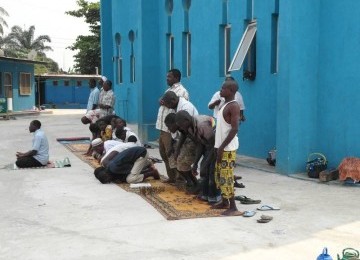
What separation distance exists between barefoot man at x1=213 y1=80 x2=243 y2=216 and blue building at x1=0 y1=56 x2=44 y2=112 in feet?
76.0

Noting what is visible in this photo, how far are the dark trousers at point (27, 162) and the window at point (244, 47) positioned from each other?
4.43 metres

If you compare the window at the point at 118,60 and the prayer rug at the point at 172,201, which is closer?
the prayer rug at the point at 172,201

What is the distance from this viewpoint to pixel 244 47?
34.0 feet

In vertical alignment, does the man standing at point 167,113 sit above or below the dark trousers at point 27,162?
above

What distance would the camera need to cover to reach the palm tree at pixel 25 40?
180 feet

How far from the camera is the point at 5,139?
15.7 metres

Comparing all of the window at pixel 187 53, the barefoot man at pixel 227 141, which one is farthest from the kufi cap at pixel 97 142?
the barefoot man at pixel 227 141

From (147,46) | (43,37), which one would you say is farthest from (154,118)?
(43,37)

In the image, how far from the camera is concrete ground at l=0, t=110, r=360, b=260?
460 centimetres

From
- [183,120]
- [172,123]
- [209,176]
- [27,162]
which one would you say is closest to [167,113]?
[172,123]

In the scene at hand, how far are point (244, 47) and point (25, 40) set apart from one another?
4968 cm

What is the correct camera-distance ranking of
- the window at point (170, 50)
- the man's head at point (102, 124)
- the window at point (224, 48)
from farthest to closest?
the window at point (170, 50)
the window at point (224, 48)
the man's head at point (102, 124)

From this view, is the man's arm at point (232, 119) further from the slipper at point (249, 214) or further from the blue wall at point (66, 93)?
the blue wall at point (66, 93)

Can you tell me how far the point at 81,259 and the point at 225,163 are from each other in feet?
7.20
